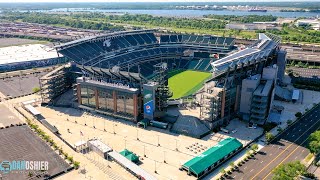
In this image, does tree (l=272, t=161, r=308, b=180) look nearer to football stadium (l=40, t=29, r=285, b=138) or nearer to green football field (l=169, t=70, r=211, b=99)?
football stadium (l=40, t=29, r=285, b=138)

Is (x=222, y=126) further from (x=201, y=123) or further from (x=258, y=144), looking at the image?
(x=258, y=144)

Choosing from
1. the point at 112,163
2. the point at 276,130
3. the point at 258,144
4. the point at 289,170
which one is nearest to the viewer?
the point at 289,170

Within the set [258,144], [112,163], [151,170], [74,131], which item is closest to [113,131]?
[74,131]

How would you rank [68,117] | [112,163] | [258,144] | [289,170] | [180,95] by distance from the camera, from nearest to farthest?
[289,170] → [112,163] → [258,144] → [68,117] → [180,95]

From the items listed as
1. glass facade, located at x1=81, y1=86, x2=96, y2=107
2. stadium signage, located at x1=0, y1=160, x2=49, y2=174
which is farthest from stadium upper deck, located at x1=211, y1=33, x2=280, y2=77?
stadium signage, located at x1=0, y1=160, x2=49, y2=174

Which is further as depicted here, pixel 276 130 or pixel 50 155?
pixel 276 130

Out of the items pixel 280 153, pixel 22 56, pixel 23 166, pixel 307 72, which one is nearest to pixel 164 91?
pixel 280 153

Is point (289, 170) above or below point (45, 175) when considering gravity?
above
